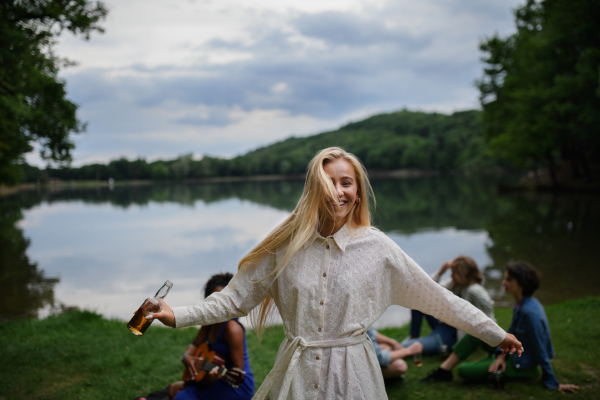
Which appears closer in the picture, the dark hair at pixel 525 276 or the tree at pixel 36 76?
the dark hair at pixel 525 276

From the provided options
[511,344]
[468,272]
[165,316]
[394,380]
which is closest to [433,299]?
[511,344]

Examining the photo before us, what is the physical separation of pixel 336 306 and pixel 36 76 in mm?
12071

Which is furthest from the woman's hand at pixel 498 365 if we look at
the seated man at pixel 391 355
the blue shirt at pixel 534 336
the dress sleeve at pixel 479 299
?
the seated man at pixel 391 355

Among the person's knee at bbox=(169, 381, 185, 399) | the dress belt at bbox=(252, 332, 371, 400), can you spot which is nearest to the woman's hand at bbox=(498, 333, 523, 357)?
the dress belt at bbox=(252, 332, 371, 400)

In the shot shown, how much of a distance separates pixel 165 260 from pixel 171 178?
11649 centimetres

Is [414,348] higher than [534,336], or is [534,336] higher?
[534,336]

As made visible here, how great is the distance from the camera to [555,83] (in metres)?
25.4

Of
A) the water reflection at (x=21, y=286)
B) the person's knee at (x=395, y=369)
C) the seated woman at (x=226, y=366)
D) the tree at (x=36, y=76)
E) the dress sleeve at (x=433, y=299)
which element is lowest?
the water reflection at (x=21, y=286)

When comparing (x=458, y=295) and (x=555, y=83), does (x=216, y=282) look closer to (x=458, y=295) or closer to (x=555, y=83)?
(x=458, y=295)

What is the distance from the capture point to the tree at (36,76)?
942 centimetres

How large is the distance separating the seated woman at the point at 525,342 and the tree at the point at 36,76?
32.1 feet

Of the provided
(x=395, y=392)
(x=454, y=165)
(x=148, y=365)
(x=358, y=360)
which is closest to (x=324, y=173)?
→ (x=358, y=360)

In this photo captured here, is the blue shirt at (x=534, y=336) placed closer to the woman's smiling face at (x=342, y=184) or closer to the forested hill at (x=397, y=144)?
the woman's smiling face at (x=342, y=184)

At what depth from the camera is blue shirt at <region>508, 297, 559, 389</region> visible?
14.0ft
